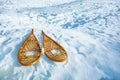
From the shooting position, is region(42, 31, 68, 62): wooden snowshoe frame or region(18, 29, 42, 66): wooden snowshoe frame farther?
region(42, 31, 68, 62): wooden snowshoe frame

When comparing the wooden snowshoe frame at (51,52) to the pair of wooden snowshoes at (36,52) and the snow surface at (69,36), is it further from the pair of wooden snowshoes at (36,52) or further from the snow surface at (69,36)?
the snow surface at (69,36)

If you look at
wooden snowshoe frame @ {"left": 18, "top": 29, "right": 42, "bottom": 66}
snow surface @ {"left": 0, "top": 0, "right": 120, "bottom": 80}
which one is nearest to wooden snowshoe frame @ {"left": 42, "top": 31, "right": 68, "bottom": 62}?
snow surface @ {"left": 0, "top": 0, "right": 120, "bottom": 80}

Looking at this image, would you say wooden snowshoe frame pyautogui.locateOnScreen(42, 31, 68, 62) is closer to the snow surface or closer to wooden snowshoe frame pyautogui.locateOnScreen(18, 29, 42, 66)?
the snow surface

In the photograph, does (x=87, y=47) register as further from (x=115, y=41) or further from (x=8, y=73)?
(x=8, y=73)

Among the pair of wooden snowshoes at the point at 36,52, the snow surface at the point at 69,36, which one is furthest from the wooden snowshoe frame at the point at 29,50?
the snow surface at the point at 69,36

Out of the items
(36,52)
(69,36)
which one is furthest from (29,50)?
(69,36)

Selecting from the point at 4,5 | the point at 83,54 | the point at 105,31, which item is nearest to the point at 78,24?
the point at 105,31

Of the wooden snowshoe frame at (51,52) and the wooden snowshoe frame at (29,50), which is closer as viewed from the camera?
→ the wooden snowshoe frame at (29,50)

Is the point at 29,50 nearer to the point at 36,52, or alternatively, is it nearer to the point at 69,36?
the point at 36,52
